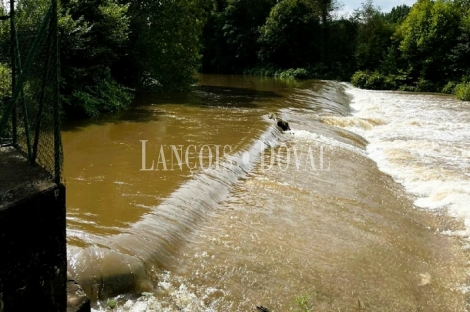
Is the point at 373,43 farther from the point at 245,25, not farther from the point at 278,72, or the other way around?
the point at 245,25

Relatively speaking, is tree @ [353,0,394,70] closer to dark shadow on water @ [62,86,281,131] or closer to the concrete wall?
dark shadow on water @ [62,86,281,131]

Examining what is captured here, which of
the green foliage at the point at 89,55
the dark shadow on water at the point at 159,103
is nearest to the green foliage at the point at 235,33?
the dark shadow on water at the point at 159,103

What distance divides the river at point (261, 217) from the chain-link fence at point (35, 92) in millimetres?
1672

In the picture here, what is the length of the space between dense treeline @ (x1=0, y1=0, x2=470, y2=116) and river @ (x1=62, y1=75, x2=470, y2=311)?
2.36m

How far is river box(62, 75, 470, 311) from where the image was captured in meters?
5.29

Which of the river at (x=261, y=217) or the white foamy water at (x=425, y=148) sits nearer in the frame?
the river at (x=261, y=217)

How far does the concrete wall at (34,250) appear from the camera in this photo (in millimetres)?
3062

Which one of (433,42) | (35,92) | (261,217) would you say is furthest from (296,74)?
(35,92)

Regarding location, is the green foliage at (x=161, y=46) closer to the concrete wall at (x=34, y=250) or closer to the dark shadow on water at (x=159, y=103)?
the dark shadow on water at (x=159, y=103)

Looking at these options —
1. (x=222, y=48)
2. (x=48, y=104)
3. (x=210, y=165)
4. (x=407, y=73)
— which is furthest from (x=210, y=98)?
(x=222, y=48)

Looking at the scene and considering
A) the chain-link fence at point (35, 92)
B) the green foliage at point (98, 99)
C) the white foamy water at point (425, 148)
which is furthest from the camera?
the green foliage at point (98, 99)

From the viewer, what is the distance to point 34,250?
3.29 m

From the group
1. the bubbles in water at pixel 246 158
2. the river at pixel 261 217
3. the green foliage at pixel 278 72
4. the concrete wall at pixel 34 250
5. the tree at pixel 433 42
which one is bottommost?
the river at pixel 261 217

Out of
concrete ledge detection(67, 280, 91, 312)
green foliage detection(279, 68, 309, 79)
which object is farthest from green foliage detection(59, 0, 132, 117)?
green foliage detection(279, 68, 309, 79)
